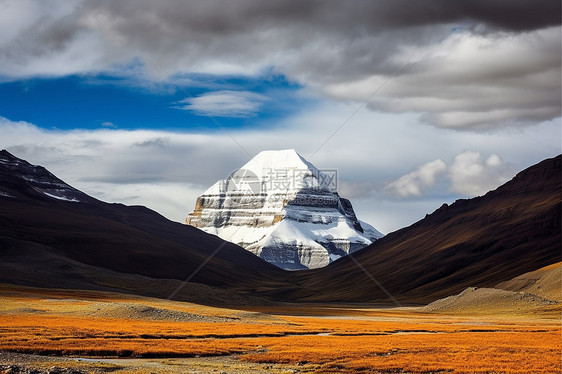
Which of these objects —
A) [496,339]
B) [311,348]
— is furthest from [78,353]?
[496,339]

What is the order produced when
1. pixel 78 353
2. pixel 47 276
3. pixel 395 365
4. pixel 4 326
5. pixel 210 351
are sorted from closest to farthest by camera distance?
pixel 395 365 < pixel 78 353 < pixel 210 351 < pixel 4 326 < pixel 47 276

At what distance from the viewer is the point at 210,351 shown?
57.6 m

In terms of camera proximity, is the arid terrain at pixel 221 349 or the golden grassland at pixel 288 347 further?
the golden grassland at pixel 288 347

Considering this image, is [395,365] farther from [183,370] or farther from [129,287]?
[129,287]

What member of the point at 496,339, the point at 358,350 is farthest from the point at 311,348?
the point at 496,339

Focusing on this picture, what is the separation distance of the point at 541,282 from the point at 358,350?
507 ft

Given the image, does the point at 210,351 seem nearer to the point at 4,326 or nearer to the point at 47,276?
the point at 4,326

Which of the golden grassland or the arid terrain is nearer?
the arid terrain

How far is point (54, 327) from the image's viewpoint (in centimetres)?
7288

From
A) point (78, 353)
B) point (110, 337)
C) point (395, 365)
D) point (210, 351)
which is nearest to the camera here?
point (395, 365)

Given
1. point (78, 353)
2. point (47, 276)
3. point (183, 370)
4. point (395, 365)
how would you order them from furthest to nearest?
point (47, 276) < point (78, 353) < point (395, 365) < point (183, 370)

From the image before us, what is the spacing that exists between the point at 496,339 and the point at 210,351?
3496 centimetres

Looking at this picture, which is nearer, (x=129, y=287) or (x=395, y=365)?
(x=395, y=365)

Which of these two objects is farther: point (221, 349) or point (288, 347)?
point (288, 347)
